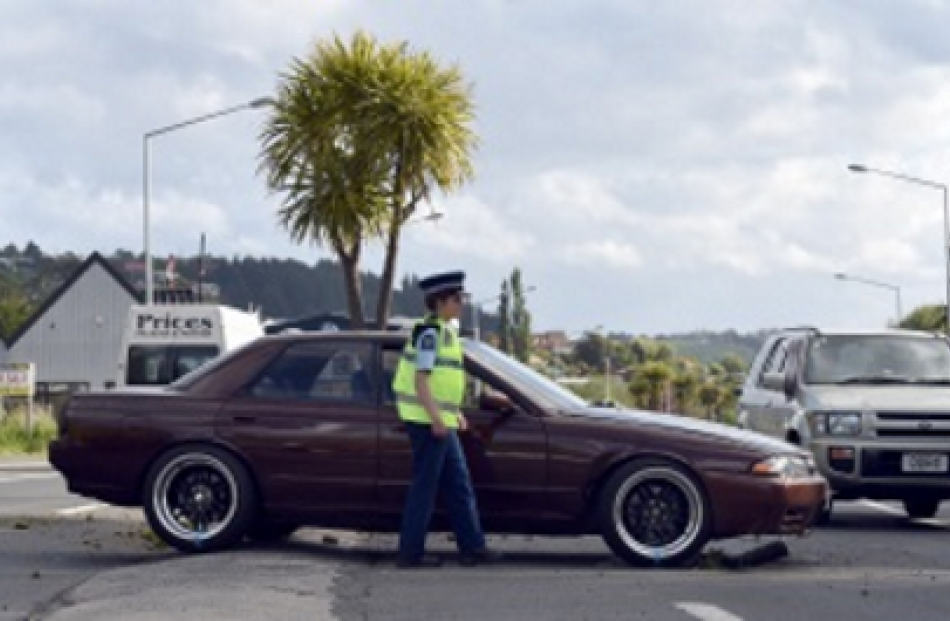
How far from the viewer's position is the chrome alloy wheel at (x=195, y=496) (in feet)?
39.6

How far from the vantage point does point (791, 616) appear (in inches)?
370

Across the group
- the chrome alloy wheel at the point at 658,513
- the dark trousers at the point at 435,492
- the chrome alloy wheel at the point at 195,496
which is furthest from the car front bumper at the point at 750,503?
the chrome alloy wheel at the point at 195,496

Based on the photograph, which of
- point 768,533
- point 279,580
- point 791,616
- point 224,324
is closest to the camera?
point 791,616

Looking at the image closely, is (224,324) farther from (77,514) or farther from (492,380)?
(492,380)

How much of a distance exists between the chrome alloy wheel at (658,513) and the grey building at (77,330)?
7112 cm

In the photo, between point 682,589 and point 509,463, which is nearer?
point 682,589

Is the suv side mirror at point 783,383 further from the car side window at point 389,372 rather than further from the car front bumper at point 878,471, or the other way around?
the car side window at point 389,372

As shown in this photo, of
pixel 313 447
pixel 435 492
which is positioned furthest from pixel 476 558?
pixel 313 447

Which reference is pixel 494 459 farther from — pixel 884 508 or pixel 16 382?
pixel 16 382

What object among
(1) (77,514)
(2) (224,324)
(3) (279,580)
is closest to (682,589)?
(3) (279,580)

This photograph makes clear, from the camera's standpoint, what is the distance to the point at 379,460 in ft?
39.5

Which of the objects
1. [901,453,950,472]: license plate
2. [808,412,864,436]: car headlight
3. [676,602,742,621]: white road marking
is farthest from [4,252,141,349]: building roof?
[676,602,742,621]: white road marking

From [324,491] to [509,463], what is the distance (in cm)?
114

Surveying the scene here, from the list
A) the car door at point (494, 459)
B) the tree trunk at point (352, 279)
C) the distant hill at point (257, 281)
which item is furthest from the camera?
the distant hill at point (257, 281)
